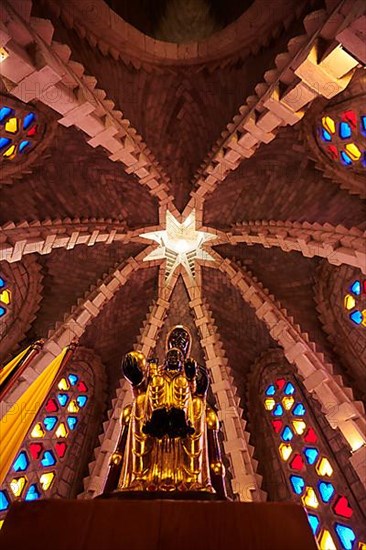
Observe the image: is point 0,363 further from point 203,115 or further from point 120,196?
point 203,115

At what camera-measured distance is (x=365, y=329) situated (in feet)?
24.0

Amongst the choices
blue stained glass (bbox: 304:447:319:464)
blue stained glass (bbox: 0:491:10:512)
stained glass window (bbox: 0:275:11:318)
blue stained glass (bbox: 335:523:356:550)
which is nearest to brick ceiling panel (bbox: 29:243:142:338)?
stained glass window (bbox: 0:275:11:318)

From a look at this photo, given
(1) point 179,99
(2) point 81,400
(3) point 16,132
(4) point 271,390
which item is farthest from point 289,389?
(3) point 16,132

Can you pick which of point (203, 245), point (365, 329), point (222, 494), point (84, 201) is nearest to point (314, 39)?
point (222, 494)

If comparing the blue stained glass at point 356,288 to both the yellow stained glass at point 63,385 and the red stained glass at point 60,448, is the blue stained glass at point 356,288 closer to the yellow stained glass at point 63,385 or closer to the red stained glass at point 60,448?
the yellow stained glass at point 63,385

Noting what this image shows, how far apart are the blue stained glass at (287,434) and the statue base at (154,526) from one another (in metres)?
6.60

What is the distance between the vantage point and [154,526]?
1.78 meters

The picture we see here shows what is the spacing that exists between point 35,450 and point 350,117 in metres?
8.28

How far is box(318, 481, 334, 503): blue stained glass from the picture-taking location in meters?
6.80

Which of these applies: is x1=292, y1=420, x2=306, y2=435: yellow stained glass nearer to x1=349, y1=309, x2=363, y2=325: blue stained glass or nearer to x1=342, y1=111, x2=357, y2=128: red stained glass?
x1=349, y1=309, x2=363, y2=325: blue stained glass

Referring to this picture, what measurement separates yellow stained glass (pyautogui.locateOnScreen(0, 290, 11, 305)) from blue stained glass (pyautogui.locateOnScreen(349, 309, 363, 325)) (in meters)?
6.80

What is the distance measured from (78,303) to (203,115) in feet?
16.4

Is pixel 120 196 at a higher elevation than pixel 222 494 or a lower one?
higher

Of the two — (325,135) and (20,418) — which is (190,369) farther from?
(325,135)
